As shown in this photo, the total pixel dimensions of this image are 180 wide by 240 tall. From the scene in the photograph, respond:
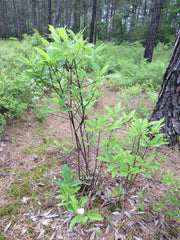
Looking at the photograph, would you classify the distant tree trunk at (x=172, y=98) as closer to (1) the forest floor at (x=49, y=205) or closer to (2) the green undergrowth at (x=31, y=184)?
(1) the forest floor at (x=49, y=205)

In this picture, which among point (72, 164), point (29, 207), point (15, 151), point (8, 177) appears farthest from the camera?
point (15, 151)

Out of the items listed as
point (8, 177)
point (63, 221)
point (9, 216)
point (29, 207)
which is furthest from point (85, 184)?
point (8, 177)

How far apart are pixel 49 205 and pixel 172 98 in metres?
2.46

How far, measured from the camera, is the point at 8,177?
1.95 m

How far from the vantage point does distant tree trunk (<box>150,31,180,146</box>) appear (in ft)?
7.72

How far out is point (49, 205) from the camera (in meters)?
1.65

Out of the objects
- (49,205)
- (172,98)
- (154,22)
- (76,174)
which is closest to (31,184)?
(49,205)

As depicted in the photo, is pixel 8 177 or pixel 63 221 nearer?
pixel 63 221

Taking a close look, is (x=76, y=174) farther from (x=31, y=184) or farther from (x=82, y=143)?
(x=31, y=184)

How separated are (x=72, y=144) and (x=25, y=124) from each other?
1096mm

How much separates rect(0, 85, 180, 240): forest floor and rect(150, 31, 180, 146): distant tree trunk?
1.49ft

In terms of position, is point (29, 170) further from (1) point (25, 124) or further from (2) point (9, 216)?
(1) point (25, 124)

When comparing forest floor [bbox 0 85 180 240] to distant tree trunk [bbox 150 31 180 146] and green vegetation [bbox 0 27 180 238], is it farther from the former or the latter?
distant tree trunk [bbox 150 31 180 146]

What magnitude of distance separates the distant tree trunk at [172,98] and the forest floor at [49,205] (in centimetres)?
46
